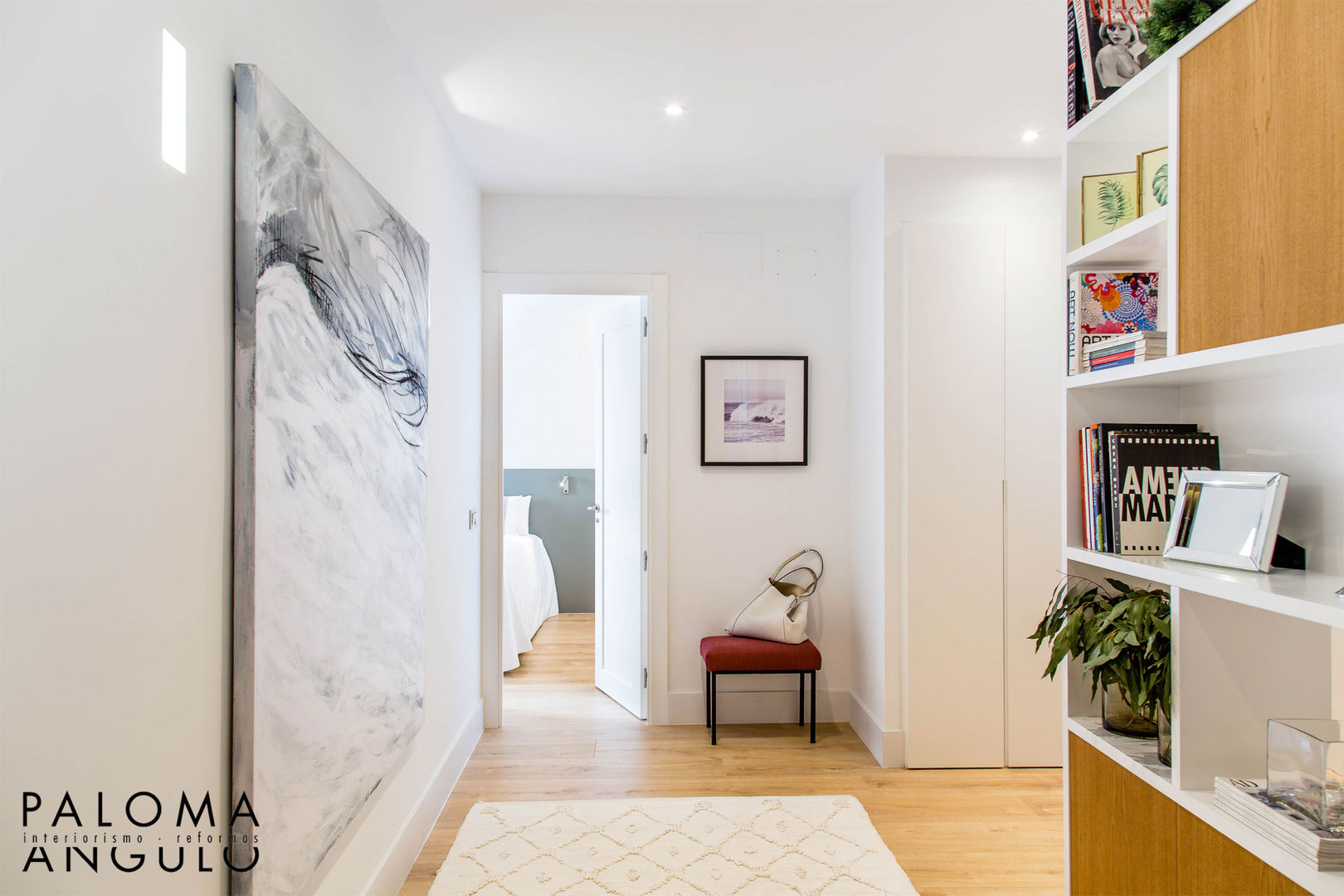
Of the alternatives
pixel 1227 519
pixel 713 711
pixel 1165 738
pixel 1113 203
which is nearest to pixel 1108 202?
pixel 1113 203

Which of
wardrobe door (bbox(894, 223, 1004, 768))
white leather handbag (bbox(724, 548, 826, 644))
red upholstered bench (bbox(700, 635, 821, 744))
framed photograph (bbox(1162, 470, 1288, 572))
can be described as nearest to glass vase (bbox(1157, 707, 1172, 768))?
framed photograph (bbox(1162, 470, 1288, 572))

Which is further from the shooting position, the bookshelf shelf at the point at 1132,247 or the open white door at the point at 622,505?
the open white door at the point at 622,505

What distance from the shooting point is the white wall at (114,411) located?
0.82 metres

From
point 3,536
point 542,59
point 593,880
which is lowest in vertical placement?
point 593,880

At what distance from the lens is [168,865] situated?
1065 millimetres

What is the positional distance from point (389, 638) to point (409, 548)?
0.30m

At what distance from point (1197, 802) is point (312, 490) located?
184cm

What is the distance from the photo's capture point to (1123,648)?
4.88ft

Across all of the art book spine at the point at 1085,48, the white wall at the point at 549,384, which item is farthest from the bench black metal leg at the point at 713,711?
the white wall at the point at 549,384

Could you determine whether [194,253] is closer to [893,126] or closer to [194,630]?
[194,630]

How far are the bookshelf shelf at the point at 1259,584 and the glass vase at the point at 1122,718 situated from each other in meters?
0.32

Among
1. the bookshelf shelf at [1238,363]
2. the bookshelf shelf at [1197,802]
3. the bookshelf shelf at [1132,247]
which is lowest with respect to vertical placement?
the bookshelf shelf at [1197,802]

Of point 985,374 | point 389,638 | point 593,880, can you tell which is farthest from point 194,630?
point 985,374

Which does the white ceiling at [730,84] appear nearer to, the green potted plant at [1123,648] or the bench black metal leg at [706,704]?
the green potted plant at [1123,648]
